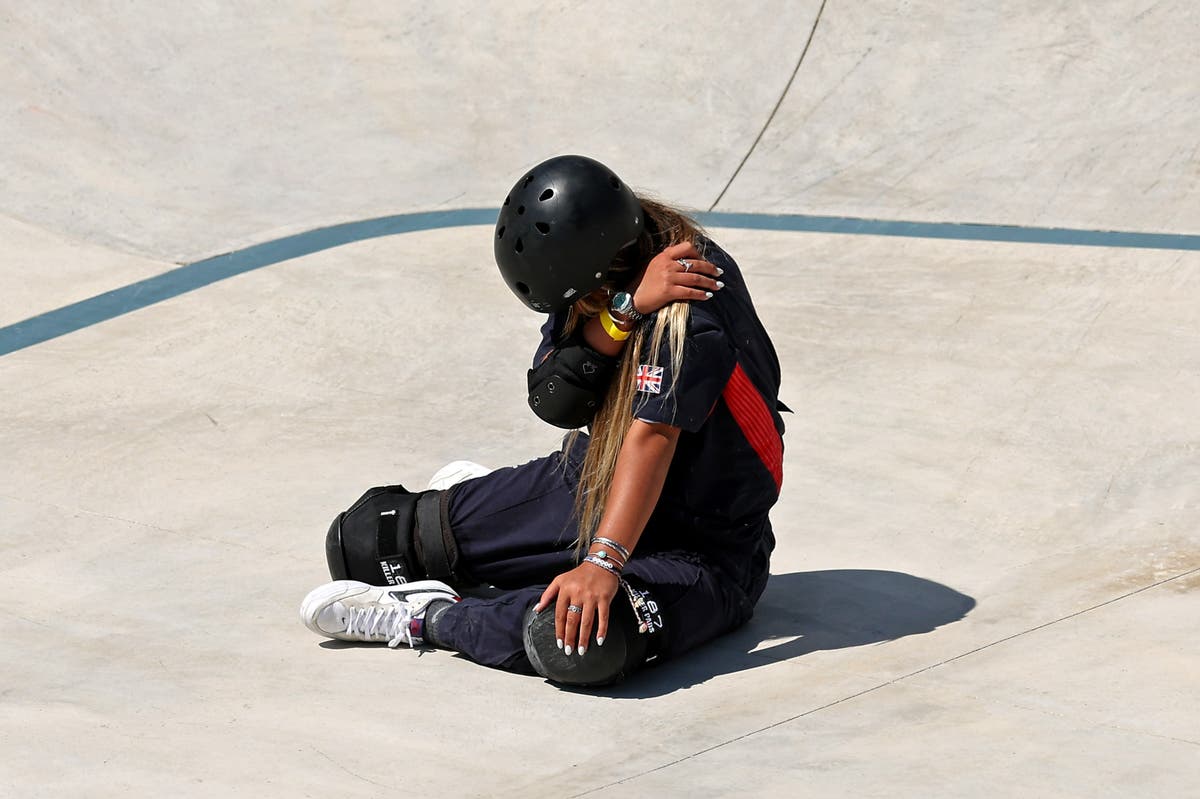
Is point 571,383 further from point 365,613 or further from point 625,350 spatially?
point 365,613

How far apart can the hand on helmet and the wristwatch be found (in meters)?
0.01

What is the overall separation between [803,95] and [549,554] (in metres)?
4.23

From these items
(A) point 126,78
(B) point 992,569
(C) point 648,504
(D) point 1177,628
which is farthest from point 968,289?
(A) point 126,78

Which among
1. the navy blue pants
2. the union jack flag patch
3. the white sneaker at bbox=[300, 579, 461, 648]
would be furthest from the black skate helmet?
the white sneaker at bbox=[300, 579, 461, 648]

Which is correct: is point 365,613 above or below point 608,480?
below

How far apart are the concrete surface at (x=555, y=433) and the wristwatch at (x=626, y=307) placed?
0.78 m

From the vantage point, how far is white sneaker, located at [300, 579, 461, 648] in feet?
11.1

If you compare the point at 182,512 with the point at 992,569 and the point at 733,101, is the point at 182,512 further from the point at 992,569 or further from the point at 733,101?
the point at 733,101

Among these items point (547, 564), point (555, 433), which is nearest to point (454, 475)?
point (547, 564)

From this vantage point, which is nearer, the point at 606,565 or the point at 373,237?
the point at 606,565

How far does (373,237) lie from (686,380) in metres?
3.54

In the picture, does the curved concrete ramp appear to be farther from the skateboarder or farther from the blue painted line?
the skateboarder

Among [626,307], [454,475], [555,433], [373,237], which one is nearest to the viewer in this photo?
[626,307]

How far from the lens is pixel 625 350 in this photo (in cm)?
323
